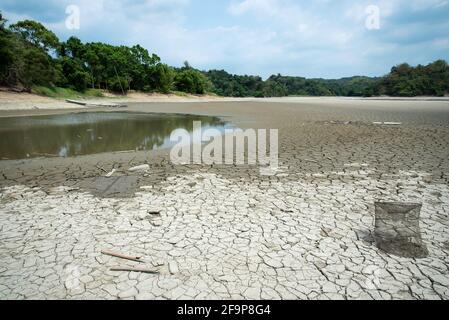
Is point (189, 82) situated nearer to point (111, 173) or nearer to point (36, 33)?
point (36, 33)

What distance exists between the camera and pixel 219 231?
3.92 metres

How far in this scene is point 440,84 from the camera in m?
55.5

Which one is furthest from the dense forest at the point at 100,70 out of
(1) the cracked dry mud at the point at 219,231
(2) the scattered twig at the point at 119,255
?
(2) the scattered twig at the point at 119,255

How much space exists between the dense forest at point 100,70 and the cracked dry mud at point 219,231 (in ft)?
105

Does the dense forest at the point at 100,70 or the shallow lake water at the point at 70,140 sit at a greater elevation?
the dense forest at the point at 100,70

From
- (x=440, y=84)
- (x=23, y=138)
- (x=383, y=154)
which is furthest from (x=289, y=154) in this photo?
(x=440, y=84)

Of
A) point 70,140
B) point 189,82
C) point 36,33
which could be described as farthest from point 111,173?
point 189,82

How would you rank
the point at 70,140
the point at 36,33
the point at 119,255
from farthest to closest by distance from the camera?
the point at 36,33, the point at 70,140, the point at 119,255

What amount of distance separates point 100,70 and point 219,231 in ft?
169

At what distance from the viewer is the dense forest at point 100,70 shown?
31.6 m

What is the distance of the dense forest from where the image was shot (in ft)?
104

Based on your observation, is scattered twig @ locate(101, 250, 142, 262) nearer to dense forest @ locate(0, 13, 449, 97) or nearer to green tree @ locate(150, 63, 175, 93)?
dense forest @ locate(0, 13, 449, 97)

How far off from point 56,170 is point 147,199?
3476 millimetres

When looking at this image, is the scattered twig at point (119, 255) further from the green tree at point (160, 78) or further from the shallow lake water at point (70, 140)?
the green tree at point (160, 78)
